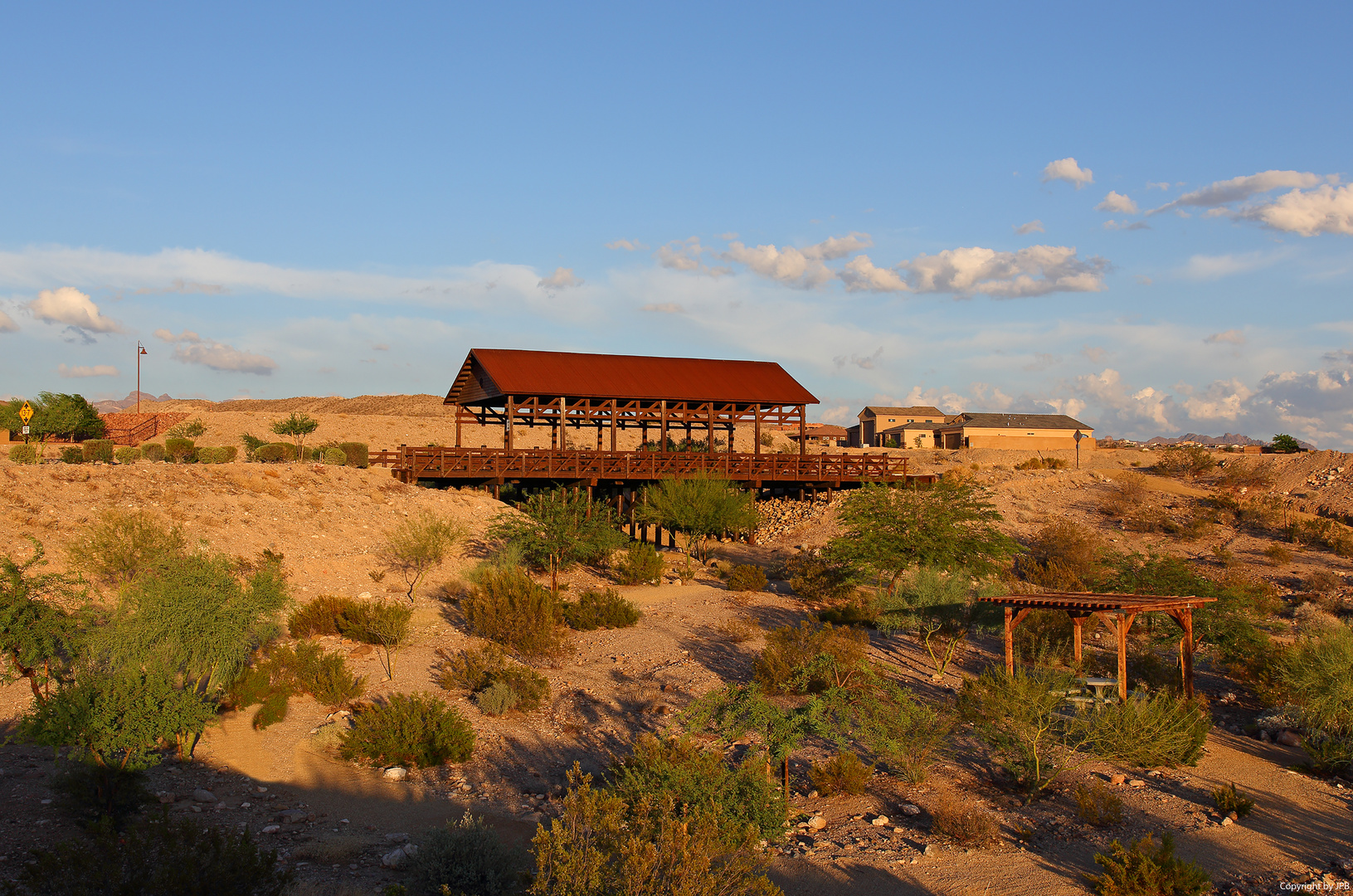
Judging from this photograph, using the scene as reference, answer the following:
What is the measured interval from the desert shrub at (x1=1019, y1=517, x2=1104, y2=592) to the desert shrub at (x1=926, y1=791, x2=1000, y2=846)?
14080 millimetres

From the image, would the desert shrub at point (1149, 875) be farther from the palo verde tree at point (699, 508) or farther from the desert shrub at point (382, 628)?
the palo verde tree at point (699, 508)

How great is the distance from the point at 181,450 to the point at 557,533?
24543 mm

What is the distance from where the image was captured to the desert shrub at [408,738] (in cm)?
1365

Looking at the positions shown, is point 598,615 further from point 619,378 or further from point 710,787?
point 619,378

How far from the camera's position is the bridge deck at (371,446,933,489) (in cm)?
3306

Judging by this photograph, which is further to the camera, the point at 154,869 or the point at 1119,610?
the point at 1119,610

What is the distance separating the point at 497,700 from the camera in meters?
16.1

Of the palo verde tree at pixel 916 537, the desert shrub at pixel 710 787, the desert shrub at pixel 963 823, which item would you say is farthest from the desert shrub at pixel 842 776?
the palo verde tree at pixel 916 537

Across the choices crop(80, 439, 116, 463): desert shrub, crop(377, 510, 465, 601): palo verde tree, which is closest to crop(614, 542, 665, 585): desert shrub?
crop(377, 510, 465, 601): palo verde tree

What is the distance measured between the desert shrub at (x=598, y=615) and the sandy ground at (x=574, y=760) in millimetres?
366

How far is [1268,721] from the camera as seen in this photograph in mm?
15008

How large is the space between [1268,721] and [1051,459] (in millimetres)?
41210

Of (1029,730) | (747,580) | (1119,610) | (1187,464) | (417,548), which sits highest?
(1187,464)

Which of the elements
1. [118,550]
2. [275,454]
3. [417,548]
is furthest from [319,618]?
[275,454]
